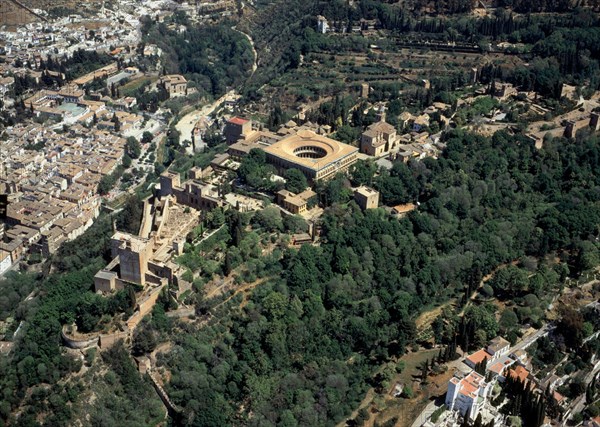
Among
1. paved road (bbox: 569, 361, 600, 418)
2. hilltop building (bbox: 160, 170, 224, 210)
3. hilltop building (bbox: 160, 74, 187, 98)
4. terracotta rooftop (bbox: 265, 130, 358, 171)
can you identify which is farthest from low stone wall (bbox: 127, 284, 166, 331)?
hilltop building (bbox: 160, 74, 187, 98)

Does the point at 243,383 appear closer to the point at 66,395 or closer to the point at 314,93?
→ the point at 66,395

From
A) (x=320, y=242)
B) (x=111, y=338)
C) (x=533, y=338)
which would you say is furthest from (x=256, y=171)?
(x=533, y=338)

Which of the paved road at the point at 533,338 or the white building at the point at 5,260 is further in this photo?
the white building at the point at 5,260

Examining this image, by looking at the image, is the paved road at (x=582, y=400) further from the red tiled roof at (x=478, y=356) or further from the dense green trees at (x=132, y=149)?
the dense green trees at (x=132, y=149)

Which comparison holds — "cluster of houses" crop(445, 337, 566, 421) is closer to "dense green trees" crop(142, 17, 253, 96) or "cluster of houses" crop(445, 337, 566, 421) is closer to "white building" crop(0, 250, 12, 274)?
"white building" crop(0, 250, 12, 274)

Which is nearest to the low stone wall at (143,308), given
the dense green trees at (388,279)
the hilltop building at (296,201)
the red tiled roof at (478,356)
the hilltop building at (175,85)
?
the dense green trees at (388,279)
